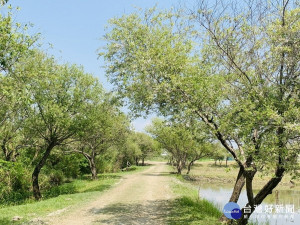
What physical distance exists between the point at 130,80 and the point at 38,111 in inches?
498

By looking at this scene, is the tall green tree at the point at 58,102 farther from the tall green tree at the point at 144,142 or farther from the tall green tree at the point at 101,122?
the tall green tree at the point at 144,142

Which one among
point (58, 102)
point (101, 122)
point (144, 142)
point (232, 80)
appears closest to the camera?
point (232, 80)

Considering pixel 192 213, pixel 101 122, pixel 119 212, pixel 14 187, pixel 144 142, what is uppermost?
pixel 144 142

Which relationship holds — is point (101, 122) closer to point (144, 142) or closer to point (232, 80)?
point (232, 80)

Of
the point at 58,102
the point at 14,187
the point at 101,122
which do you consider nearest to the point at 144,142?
the point at 14,187

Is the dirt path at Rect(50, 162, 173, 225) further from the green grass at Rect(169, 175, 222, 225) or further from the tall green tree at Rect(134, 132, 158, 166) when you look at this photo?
the tall green tree at Rect(134, 132, 158, 166)

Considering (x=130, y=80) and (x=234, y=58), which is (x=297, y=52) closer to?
(x=234, y=58)

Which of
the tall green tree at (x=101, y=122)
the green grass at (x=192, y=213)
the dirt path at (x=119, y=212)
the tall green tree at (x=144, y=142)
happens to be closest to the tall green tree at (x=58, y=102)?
the tall green tree at (x=101, y=122)

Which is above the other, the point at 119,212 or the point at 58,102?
the point at 58,102

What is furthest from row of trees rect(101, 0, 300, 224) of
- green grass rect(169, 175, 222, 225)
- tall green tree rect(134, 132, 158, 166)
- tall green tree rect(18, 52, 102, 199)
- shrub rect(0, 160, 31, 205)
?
tall green tree rect(134, 132, 158, 166)

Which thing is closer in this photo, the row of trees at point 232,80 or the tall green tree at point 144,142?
the row of trees at point 232,80

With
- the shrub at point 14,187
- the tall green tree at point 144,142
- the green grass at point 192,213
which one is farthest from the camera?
the tall green tree at point 144,142

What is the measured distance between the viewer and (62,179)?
36188 millimetres

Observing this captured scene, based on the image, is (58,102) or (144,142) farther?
(144,142)
